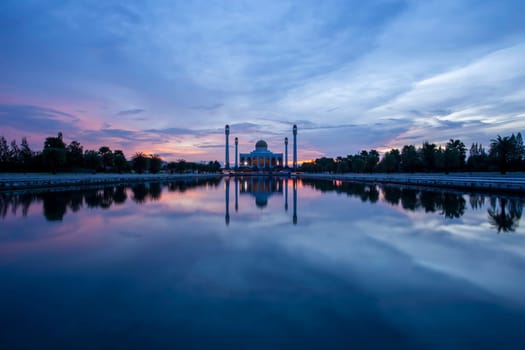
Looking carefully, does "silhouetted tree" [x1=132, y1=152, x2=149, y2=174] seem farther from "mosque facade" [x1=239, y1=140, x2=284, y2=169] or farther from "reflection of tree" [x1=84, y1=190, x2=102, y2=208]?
"mosque facade" [x1=239, y1=140, x2=284, y2=169]

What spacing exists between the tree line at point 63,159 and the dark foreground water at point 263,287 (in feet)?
107

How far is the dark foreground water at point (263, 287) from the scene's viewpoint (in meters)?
3.19

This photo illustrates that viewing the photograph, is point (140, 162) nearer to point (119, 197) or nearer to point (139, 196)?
point (139, 196)

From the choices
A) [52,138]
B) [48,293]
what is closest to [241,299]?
[48,293]

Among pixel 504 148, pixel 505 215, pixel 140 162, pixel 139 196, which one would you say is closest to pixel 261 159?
pixel 140 162

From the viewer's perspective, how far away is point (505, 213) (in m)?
10.4

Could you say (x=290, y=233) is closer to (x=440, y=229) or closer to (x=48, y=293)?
(x=440, y=229)

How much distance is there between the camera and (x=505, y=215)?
33.0ft

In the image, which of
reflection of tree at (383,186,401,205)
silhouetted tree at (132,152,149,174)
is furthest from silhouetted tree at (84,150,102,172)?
reflection of tree at (383,186,401,205)

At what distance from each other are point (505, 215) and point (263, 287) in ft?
33.0

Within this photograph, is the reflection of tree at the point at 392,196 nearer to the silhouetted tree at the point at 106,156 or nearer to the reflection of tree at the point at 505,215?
the reflection of tree at the point at 505,215

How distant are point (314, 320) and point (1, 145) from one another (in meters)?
51.7

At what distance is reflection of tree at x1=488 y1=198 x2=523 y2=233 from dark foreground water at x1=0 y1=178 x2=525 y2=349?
1.22ft

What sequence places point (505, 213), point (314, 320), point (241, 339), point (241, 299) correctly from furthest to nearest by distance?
point (505, 213) → point (241, 299) → point (314, 320) → point (241, 339)
